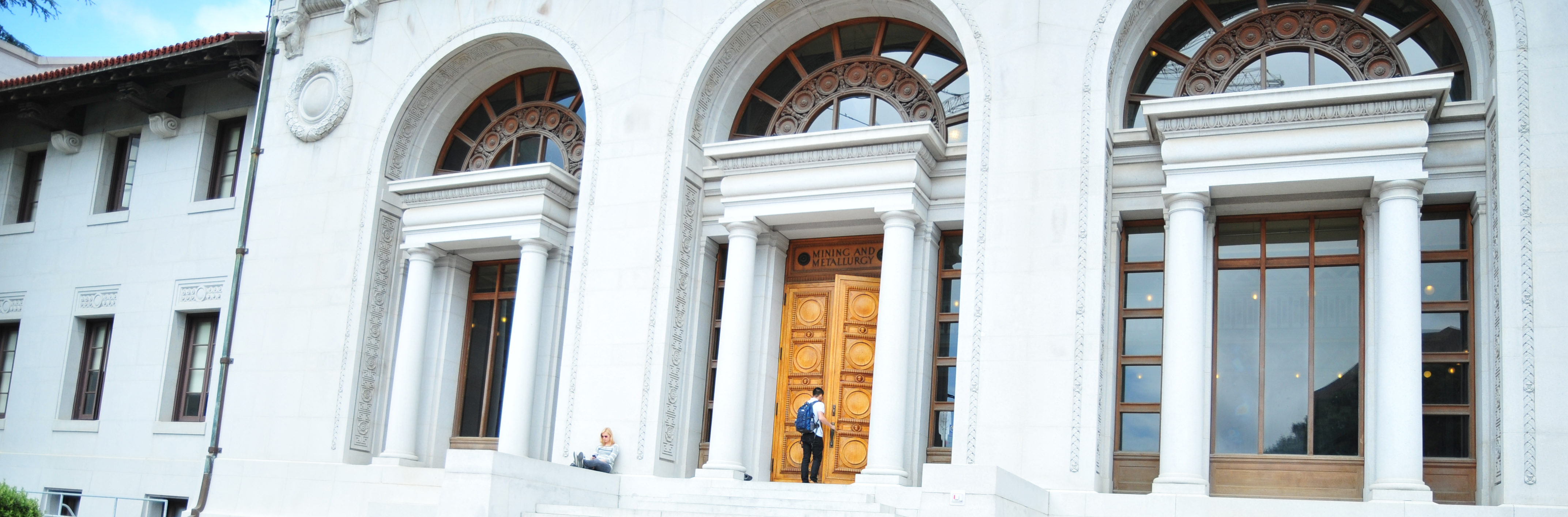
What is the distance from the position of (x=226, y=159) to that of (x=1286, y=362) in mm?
17574

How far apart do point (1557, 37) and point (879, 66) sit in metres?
8.10

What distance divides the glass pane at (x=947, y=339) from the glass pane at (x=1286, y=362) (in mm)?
3788

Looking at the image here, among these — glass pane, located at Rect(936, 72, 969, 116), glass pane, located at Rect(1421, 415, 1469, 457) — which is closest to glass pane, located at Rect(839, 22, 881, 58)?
glass pane, located at Rect(936, 72, 969, 116)

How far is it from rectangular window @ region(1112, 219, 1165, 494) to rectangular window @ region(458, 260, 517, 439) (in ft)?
29.6

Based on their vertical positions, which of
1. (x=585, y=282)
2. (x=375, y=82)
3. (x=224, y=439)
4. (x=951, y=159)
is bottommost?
(x=224, y=439)

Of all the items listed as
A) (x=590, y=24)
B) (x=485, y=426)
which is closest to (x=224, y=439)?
(x=485, y=426)

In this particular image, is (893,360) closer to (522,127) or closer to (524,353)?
(524,353)

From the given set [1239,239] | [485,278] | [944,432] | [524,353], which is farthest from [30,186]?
[1239,239]

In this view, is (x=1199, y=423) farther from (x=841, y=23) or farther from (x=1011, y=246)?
(x=841, y=23)

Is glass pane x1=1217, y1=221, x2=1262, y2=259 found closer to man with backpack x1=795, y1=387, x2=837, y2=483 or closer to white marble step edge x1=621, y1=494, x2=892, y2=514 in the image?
man with backpack x1=795, y1=387, x2=837, y2=483

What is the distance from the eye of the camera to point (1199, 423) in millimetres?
13930

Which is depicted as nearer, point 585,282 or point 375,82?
point 585,282

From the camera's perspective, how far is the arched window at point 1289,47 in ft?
49.4

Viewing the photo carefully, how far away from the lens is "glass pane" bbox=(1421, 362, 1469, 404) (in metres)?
13.9
